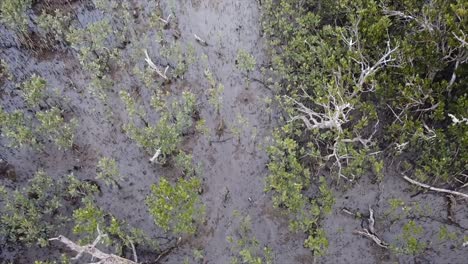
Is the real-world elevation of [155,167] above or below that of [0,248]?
above

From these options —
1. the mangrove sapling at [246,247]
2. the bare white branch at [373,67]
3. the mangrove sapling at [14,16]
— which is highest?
the bare white branch at [373,67]

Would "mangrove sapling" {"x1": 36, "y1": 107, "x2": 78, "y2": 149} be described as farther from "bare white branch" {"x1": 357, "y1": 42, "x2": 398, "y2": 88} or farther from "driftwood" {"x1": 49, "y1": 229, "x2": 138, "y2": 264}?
"bare white branch" {"x1": 357, "y1": 42, "x2": 398, "y2": 88}

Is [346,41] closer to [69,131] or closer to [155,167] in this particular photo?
[155,167]

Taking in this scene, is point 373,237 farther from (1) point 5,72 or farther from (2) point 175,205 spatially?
(1) point 5,72

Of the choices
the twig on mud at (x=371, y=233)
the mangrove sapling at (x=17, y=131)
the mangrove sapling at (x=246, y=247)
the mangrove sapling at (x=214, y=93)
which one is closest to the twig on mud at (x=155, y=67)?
the mangrove sapling at (x=214, y=93)

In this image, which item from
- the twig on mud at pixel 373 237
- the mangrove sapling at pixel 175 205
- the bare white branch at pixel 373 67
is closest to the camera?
the mangrove sapling at pixel 175 205

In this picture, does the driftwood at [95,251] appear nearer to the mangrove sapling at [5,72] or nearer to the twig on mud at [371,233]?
the twig on mud at [371,233]

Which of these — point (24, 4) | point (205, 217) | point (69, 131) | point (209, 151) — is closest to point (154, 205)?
point (205, 217)

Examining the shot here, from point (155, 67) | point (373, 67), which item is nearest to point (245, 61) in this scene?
point (155, 67)
